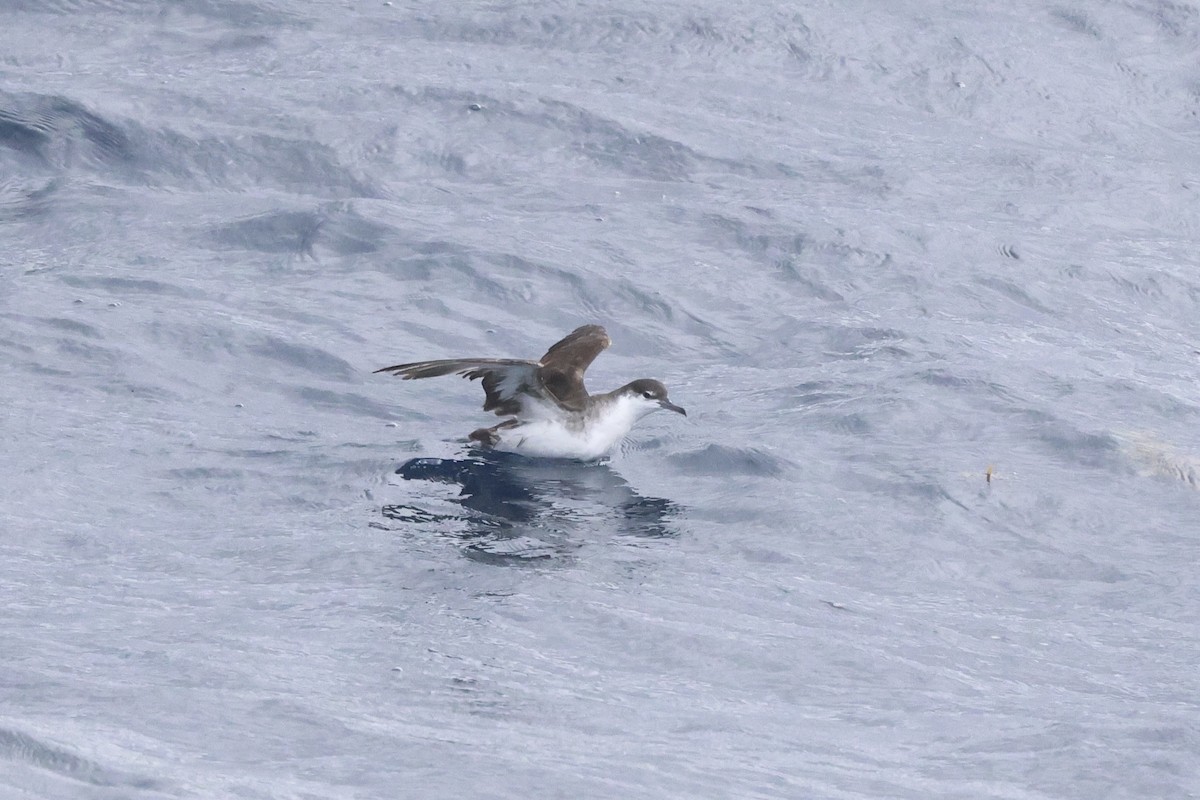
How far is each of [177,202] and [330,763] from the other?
27.2ft

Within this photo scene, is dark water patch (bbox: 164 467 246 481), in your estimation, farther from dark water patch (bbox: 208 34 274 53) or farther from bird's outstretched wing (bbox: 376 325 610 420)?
dark water patch (bbox: 208 34 274 53)

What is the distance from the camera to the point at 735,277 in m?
13.2

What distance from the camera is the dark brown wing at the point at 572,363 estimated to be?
1052 centimetres

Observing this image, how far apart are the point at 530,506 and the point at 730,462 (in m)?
1.46

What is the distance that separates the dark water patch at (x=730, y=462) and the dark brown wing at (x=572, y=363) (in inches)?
31.8

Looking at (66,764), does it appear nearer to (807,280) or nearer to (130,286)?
(130,286)

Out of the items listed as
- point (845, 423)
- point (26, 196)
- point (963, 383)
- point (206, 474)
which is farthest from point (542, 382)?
point (26, 196)

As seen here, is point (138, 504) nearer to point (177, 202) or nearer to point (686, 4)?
point (177, 202)

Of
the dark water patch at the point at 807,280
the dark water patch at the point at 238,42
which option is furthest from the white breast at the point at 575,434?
the dark water patch at the point at 238,42

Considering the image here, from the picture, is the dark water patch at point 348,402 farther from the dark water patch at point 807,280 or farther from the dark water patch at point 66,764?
the dark water patch at point 66,764

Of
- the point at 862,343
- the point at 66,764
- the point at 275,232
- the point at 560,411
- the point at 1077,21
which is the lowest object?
the point at 66,764

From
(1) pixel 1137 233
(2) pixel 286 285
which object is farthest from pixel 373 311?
(1) pixel 1137 233

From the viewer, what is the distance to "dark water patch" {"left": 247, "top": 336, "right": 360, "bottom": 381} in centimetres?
1132

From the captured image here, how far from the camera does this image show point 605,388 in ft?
38.7
